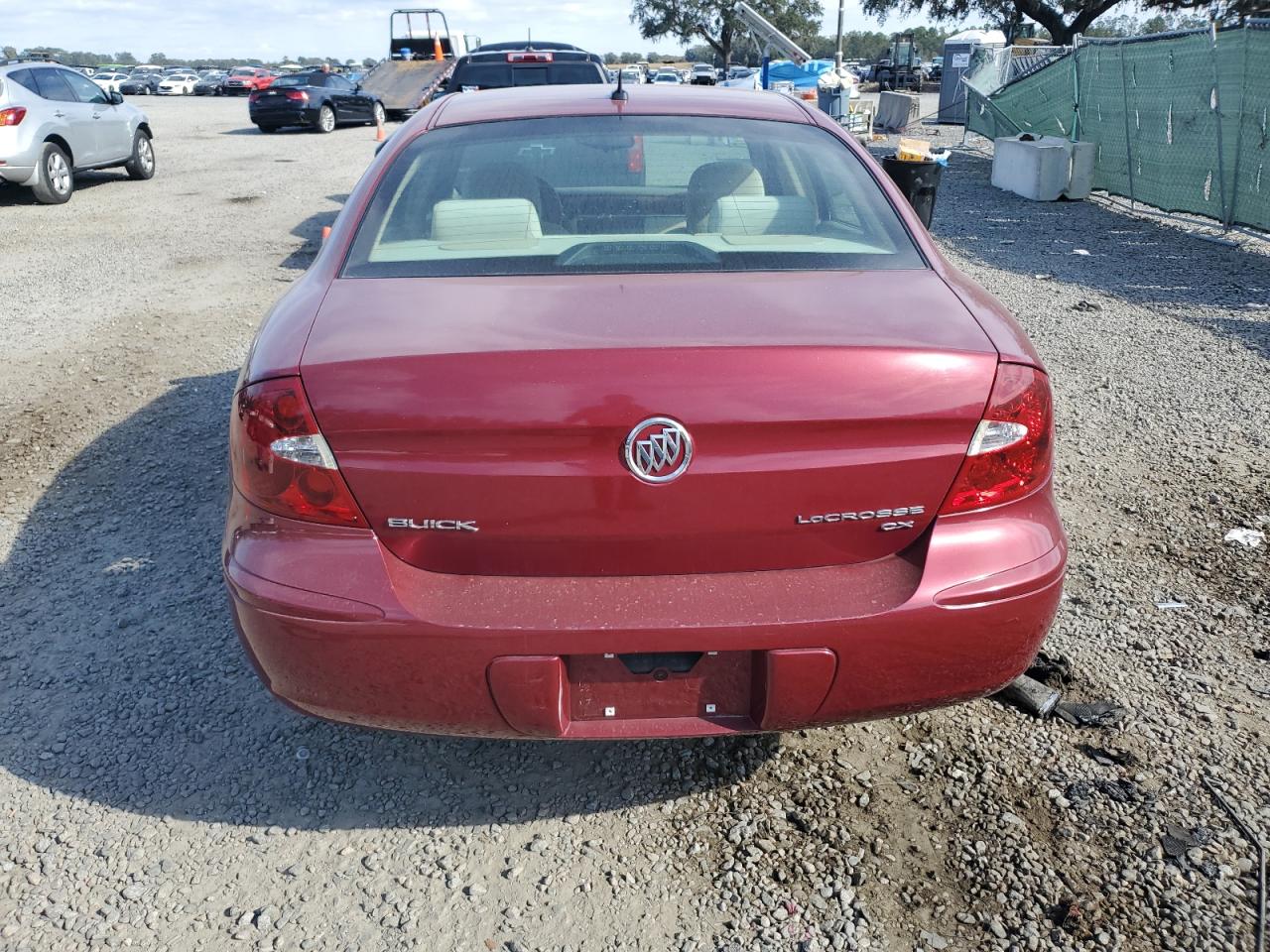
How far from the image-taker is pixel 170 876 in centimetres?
239

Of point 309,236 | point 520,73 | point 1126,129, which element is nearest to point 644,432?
point 309,236

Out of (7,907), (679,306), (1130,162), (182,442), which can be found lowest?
(7,907)

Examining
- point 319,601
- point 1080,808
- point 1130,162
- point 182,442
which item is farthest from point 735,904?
point 1130,162

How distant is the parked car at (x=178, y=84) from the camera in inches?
2221

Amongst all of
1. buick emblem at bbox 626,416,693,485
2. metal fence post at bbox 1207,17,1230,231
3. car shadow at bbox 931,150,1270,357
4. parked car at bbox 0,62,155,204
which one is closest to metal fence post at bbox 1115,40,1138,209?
car shadow at bbox 931,150,1270,357

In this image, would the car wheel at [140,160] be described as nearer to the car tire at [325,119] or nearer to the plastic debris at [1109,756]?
the car tire at [325,119]

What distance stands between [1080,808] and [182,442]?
14.1ft

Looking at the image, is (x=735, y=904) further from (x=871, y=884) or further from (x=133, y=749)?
(x=133, y=749)

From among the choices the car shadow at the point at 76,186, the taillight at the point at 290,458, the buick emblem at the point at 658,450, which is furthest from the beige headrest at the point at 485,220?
the car shadow at the point at 76,186

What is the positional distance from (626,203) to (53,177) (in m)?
12.4

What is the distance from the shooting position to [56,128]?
12.5 m

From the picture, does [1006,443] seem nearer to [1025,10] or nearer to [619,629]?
[619,629]

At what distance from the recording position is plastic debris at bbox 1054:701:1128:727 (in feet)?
9.53

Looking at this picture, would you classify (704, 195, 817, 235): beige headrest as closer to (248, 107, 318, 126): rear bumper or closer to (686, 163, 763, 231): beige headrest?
(686, 163, 763, 231): beige headrest
